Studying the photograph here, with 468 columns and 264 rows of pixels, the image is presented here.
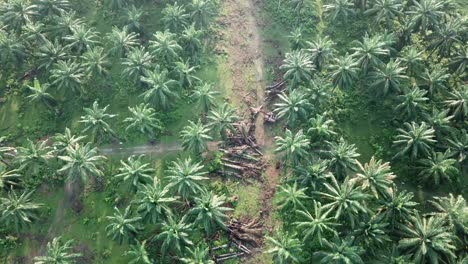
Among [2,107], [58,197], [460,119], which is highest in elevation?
[460,119]

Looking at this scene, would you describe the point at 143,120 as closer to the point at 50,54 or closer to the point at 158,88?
the point at 158,88

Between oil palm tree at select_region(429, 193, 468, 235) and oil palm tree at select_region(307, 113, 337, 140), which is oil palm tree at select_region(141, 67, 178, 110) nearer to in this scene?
oil palm tree at select_region(307, 113, 337, 140)

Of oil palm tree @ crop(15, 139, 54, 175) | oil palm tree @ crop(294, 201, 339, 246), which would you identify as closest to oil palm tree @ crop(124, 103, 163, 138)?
oil palm tree @ crop(15, 139, 54, 175)

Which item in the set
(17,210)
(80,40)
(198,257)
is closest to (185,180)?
(198,257)

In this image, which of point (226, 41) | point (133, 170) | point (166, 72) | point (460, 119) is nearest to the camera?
point (133, 170)

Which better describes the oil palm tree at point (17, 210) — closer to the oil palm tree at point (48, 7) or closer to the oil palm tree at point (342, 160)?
the oil palm tree at point (48, 7)

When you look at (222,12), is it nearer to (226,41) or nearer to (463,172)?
(226,41)

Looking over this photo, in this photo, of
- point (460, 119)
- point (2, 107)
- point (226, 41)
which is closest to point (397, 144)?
point (460, 119)
